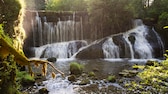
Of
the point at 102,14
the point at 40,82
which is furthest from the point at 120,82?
the point at 102,14

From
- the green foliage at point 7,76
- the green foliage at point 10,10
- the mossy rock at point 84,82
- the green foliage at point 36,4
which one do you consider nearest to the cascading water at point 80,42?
the mossy rock at point 84,82

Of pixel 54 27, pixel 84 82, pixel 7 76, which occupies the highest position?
pixel 54 27

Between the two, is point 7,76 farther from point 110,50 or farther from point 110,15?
point 110,15

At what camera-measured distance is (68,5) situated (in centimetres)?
4938

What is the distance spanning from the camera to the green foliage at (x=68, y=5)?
46.5 metres

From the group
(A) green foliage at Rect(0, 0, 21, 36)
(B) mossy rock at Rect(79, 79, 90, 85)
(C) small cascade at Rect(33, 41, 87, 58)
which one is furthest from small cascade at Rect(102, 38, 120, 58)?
(A) green foliage at Rect(0, 0, 21, 36)

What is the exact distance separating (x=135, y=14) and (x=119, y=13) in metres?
2.47

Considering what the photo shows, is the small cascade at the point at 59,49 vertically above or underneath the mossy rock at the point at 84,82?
above

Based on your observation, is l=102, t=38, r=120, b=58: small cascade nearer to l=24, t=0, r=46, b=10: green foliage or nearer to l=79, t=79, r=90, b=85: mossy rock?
l=79, t=79, r=90, b=85: mossy rock

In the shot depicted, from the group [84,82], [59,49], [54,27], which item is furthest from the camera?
[54,27]

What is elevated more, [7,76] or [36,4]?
[36,4]

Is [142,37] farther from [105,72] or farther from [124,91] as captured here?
[124,91]

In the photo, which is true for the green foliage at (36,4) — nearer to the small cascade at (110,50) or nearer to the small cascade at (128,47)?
the small cascade at (128,47)

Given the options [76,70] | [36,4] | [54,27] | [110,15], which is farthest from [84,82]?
[36,4]
